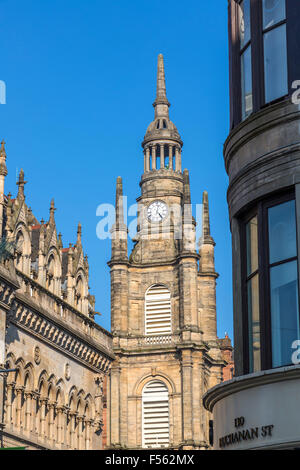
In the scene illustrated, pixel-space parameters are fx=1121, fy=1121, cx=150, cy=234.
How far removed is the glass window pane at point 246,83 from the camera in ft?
73.7

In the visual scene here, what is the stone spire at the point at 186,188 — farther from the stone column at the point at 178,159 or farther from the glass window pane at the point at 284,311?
the glass window pane at the point at 284,311

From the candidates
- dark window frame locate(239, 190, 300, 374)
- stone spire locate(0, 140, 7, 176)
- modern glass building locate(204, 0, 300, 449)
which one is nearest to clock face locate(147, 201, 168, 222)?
stone spire locate(0, 140, 7, 176)

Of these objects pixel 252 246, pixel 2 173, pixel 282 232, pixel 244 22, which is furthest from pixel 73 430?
pixel 282 232

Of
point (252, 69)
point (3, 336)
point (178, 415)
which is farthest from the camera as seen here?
point (178, 415)

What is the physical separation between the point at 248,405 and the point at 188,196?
73.2 meters

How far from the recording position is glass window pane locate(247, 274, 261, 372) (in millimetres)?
21000

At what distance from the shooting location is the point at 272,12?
22.0 m

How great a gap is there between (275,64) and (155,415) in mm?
67876

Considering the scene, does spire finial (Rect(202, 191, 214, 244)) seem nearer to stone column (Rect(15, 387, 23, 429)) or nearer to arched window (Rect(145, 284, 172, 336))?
arched window (Rect(145, 284, 172, 336))

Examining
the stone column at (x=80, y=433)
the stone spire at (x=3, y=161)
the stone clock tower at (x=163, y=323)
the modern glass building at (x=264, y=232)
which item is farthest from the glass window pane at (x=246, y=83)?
the stone clock tower at (x=163, y=323)

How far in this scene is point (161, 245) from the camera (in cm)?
9312
